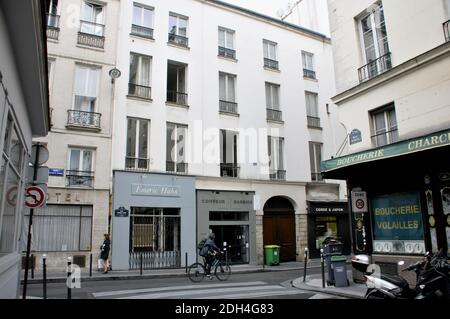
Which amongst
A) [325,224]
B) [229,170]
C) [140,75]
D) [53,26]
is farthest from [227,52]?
[325,224]

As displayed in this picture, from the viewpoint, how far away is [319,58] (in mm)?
25750

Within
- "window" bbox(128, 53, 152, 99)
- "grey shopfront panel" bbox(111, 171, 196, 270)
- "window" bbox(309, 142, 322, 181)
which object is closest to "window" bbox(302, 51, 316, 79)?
"window" bbox(309, 142, 322, 181)

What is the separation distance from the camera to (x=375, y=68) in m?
12.5

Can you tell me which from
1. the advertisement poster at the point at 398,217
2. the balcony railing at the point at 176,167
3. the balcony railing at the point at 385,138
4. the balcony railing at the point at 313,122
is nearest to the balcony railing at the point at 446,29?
the balcony railing at the point at 385,138

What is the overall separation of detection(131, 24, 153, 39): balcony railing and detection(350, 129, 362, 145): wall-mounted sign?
11.9 meters

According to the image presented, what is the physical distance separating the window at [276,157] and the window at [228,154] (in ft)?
7.36

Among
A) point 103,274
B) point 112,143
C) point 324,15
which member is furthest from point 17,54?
point 324,15

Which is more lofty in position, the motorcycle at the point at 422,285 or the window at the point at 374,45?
the window at the point at 374,45

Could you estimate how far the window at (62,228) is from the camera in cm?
1619

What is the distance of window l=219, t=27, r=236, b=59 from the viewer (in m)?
22.3

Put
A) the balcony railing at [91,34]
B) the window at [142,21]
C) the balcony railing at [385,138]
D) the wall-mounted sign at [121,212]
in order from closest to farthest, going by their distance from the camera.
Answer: the balcony railing at [385,138] → the wall-mounted sign at [121,212] → the balcony railing at [91,34] → the window at [142,21]

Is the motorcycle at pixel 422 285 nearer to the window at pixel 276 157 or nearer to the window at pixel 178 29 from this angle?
the window at pixel 276 157
